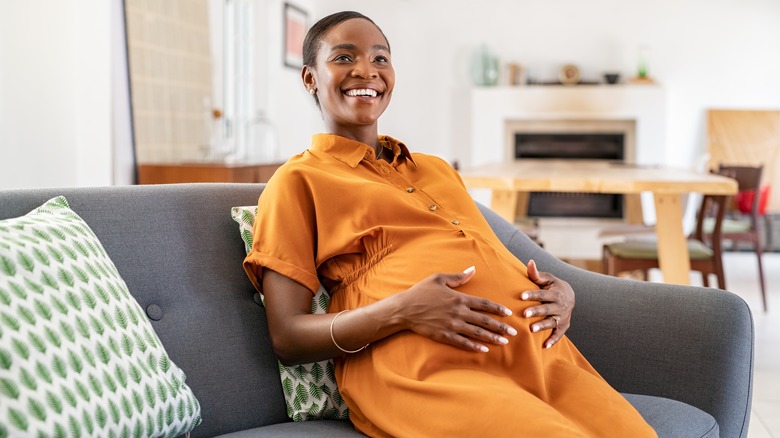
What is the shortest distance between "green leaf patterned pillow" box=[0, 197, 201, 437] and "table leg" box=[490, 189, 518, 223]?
2729 millimetres

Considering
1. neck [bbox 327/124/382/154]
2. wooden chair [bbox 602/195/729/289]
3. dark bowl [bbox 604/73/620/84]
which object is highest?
dark bowl [bbox 604/73/620/84]

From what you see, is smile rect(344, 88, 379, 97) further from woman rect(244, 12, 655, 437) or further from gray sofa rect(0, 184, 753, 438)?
gray sofa rect(0, 184, 753, 438)

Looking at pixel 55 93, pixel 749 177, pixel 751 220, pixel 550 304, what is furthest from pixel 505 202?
pixel 550 304

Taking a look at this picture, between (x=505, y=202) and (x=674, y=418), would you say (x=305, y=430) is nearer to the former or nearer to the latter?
(x=674, y=418)

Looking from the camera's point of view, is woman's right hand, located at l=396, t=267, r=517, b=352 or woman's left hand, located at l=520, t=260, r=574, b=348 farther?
woman's left hand, located at l=520, t=260, r=574, b=348

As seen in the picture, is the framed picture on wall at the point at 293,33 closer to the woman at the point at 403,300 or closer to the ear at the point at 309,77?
the ear at the point at 309,77

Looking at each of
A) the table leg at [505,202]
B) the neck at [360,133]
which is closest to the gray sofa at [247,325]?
the neck at [360,133]

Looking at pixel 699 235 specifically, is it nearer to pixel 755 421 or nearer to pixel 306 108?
pixel 755 421

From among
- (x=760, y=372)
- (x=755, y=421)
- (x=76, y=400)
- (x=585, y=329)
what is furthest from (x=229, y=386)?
(x=760, y=372)

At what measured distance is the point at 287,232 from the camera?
4.72 ft

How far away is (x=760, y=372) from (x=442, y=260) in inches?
106

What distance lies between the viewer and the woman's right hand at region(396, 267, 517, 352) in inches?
52.4

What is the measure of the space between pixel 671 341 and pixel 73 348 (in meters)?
1.12

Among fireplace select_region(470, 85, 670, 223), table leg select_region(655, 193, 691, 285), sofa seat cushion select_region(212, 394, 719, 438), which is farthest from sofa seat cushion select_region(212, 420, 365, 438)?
fireplace select_region(470, 85, 670, 223)
